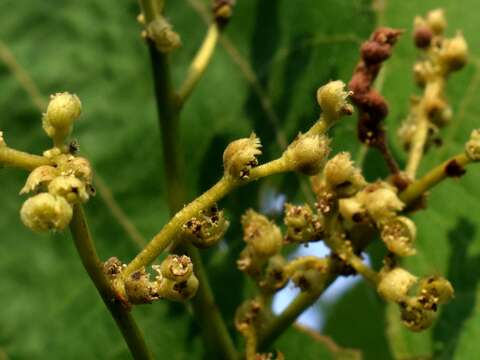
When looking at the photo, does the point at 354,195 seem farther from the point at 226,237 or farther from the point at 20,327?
the point at 20,327

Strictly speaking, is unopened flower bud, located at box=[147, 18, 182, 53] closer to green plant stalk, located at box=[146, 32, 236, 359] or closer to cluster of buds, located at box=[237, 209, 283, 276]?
green plant stalk, located at box=[146, 32, 236, 359]

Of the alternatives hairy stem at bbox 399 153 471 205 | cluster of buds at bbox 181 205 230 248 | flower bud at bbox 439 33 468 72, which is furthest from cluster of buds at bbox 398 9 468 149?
cluster of buds at bbox 181 205 230 248

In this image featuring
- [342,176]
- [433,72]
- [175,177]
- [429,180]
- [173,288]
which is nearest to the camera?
[173,288]

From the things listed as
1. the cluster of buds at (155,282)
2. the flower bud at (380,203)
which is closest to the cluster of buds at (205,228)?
the cluster of buds at (155,282)

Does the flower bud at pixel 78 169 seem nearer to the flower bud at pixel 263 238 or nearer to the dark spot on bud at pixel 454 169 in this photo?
the flower bud at pixel 263 238

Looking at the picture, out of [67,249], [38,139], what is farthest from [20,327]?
[38,139]

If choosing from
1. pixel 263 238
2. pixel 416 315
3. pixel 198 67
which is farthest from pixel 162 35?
pixel 416 315

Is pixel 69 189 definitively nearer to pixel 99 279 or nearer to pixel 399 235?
pixel 99 279
